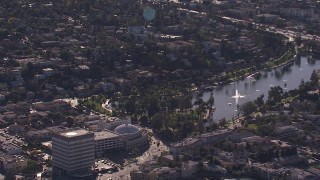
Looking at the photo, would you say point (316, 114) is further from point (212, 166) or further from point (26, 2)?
point (26, 2)

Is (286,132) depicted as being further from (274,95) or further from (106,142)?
(106,142)

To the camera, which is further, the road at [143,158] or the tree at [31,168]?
the tree at [31,168]

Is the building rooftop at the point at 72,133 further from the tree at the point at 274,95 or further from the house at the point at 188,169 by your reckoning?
the tree at the point at 274,95

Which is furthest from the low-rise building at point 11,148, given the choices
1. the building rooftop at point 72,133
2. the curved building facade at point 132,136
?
the curved building facade at point 132,136

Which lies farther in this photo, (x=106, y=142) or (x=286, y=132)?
(x=286, y=132)

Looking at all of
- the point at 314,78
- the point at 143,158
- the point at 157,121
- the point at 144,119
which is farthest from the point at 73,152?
the point at 314,78

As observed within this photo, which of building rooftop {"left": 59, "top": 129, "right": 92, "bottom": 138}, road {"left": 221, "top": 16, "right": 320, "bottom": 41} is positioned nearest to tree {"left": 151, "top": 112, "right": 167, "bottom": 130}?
building rooftop {"left": 59, "top": 129, "right": 92, "bottom": 138}

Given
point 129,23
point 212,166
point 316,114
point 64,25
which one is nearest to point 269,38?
point 129,23

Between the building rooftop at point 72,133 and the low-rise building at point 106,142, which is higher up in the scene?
the building rooftop at point 72,133
